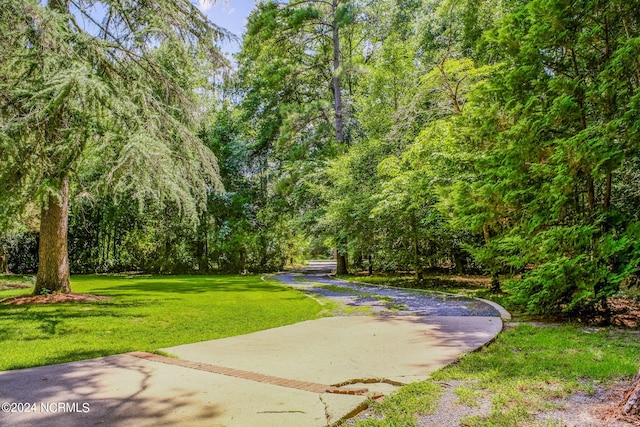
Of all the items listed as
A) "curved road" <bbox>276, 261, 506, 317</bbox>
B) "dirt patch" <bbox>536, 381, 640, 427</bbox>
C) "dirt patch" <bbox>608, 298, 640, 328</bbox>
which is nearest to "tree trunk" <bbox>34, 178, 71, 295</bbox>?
"curved road" <bbox>276, 261, 506, 317</bbox>

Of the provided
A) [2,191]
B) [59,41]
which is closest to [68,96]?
[59,41]

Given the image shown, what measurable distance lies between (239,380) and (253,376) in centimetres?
17

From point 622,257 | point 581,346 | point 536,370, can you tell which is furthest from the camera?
point 622,257

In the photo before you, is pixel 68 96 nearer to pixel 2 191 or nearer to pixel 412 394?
pixel 2 191

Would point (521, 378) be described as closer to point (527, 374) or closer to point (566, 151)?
point (527, 374)

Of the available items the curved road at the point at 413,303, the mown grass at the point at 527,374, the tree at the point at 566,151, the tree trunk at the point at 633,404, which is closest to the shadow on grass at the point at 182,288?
the curved road at the point at 413,303

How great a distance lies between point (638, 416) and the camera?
2805 mm

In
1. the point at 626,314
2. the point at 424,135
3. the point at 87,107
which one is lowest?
the point at 626,314

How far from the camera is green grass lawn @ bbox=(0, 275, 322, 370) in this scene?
5.23m

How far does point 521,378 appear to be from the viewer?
3824 mm

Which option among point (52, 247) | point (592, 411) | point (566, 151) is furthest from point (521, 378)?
point (52, 247)

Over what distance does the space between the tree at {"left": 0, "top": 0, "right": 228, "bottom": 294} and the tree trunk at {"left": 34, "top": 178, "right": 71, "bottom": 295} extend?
0.08ft

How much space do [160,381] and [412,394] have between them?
226 cm

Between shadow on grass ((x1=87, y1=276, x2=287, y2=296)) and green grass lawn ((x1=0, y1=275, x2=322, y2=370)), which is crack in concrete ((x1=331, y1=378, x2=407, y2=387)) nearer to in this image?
green grass lawn ((x1=0, y1=275, x2=322, y2=370))
